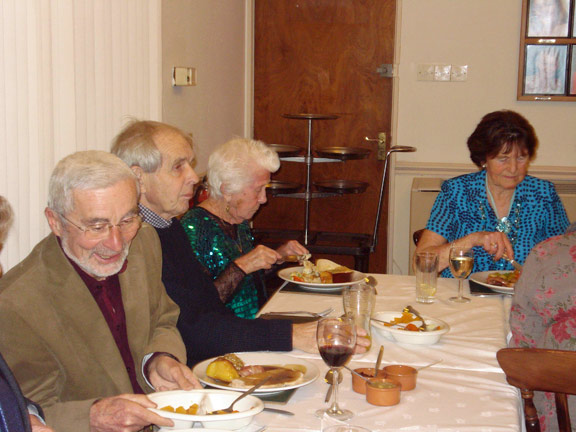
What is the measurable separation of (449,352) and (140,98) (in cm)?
175

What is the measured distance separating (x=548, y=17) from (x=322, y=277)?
325cm

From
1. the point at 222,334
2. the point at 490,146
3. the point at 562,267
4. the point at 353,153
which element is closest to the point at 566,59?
the point at 353,153

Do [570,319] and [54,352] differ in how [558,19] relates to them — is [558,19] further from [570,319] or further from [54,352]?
→ [54,352]

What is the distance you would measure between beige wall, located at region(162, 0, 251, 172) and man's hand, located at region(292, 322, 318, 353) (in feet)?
4.26

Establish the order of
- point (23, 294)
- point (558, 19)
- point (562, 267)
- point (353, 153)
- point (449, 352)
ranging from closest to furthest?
point (23, 294) → point (562, 267) → point (449, 352) → point (353, 153) → point (558, 19)

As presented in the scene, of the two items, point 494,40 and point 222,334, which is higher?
point 494,40

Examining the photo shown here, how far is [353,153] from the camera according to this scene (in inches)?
167

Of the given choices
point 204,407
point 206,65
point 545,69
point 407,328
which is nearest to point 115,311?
point 204,407

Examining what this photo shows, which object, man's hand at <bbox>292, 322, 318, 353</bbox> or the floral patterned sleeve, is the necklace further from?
man's hand at <bbox>292, 322, 318, 353</bbox>

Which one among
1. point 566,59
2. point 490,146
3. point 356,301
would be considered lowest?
point 356,301

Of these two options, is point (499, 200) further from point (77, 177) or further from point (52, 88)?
point (77, 177)

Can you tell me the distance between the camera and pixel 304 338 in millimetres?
1825

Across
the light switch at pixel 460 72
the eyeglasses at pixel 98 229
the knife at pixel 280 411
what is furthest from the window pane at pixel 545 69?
the knife at pixel 280 411

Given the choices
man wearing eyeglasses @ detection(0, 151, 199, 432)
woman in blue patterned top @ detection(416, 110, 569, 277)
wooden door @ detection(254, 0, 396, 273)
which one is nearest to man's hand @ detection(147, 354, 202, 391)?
man wearing eyeglasses @ detection(0, 151, 199, 432)
